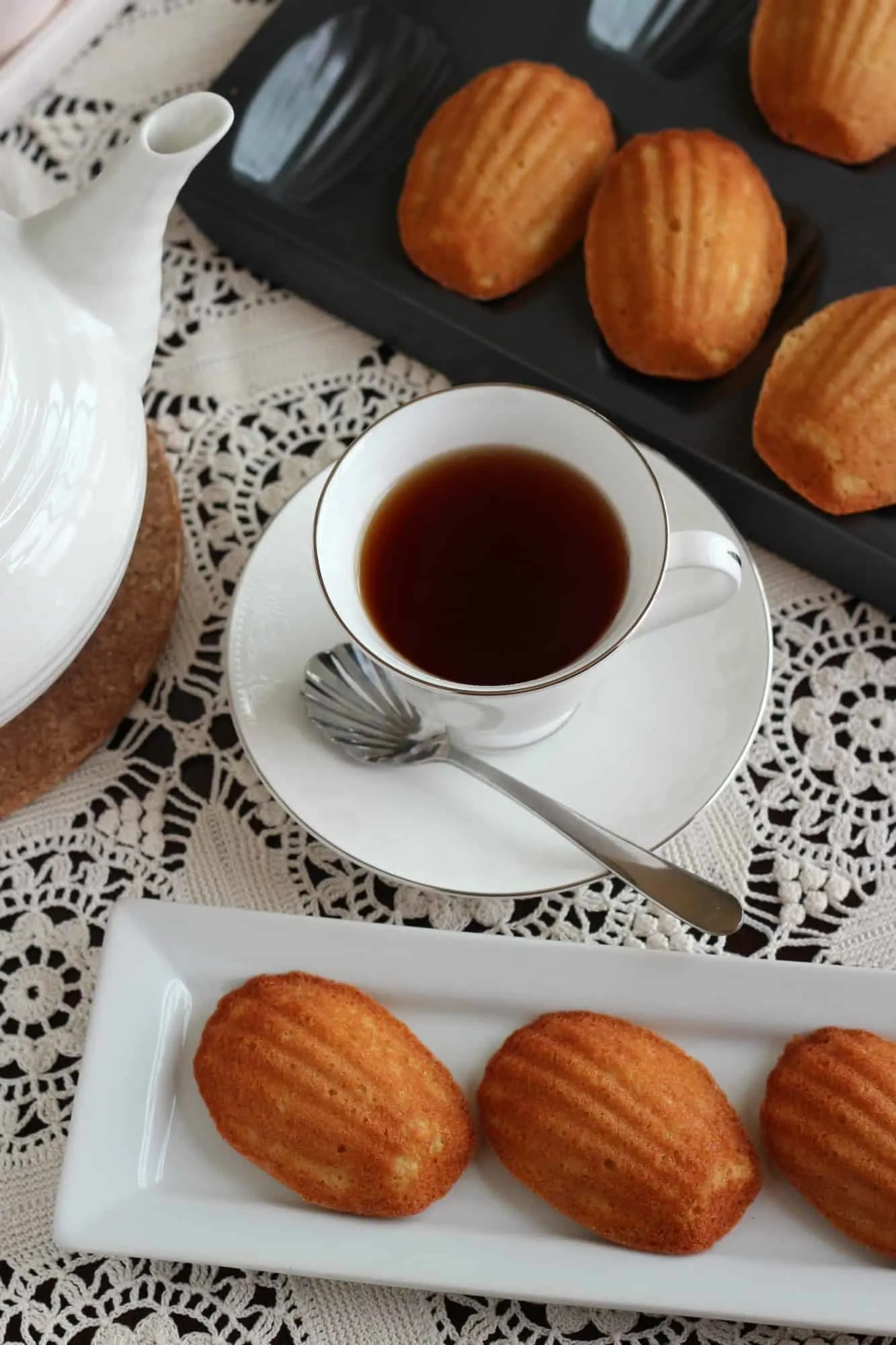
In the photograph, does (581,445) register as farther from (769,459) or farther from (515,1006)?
(515,1006)

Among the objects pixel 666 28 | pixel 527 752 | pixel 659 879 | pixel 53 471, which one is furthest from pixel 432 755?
pixel 666 28

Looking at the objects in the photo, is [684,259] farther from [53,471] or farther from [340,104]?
[53,471]

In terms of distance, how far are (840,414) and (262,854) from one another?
532 millimetres

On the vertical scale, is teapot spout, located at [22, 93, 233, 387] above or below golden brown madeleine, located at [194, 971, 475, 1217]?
above

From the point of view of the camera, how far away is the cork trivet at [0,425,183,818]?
938mm

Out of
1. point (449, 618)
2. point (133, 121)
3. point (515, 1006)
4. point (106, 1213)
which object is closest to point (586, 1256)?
point (515, 1006)

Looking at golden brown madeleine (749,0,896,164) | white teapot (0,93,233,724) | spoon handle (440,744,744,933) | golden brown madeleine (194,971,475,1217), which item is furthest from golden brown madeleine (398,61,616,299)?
golden brown madeleine (194,971,475,1217)

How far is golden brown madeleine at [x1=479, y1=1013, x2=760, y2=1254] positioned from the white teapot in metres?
0.39

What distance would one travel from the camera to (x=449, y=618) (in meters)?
0.85

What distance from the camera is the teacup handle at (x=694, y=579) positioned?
777 mm

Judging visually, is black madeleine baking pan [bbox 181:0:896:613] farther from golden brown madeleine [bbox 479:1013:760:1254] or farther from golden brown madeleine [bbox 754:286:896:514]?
golden brown madeleine [bbox 479:1013:760:1254]

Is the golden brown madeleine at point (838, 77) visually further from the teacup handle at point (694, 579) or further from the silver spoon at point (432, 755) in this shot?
the silver spoon at point (432, 755)

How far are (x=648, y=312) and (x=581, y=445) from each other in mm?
217

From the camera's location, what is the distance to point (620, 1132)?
78 cm
